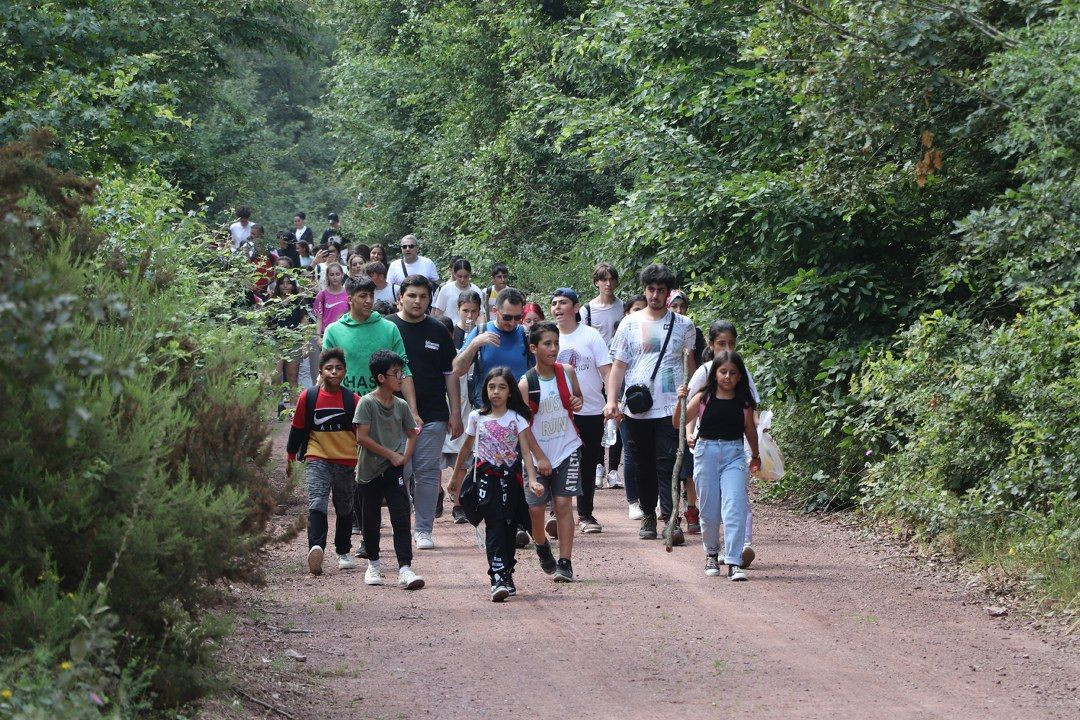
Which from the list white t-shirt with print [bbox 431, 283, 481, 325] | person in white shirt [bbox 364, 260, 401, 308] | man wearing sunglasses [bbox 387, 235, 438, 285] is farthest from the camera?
man wearing sunglasses [bbox 387, 235, 438, 285]

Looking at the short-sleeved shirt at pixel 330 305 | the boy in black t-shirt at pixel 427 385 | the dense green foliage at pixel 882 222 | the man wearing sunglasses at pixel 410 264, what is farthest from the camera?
the man wearing sunglasses at pixel 410 264

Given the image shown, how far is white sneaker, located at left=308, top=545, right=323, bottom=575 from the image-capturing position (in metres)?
10.5

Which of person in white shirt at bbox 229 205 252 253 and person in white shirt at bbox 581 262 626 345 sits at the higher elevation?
person in white shirt at bbox 229 205 252 253

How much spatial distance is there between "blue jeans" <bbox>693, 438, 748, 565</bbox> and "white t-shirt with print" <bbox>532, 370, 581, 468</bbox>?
98cm

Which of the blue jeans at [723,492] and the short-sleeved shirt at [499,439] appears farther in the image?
the blue jeans at [723,492]

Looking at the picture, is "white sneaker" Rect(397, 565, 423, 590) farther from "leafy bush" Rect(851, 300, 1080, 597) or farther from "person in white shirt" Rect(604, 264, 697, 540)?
"leafy bush" Rect(851, 300, 1080, 597)

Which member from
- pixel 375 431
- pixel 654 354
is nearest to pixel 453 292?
pixel 654 354

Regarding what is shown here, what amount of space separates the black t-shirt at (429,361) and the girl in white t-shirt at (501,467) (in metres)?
1.49

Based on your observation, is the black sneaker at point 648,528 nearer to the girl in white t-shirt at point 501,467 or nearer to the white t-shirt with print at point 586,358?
the white t-shirt with print at point 586,358

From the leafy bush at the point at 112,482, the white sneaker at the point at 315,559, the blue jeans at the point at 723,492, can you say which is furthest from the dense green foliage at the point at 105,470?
the blue jeans at the point at 723,492

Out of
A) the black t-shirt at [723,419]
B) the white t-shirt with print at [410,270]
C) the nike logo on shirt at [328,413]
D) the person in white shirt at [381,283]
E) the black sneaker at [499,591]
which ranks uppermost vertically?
the white t-shirt with print at [410,270]

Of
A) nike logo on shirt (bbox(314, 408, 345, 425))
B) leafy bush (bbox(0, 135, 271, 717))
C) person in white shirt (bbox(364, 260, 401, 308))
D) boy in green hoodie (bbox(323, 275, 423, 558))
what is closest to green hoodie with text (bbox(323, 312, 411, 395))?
boy in green hoodie (bbox(323, 275, 423, 558))

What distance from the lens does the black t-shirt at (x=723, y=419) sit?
408 inches

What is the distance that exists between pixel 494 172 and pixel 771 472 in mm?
17183
